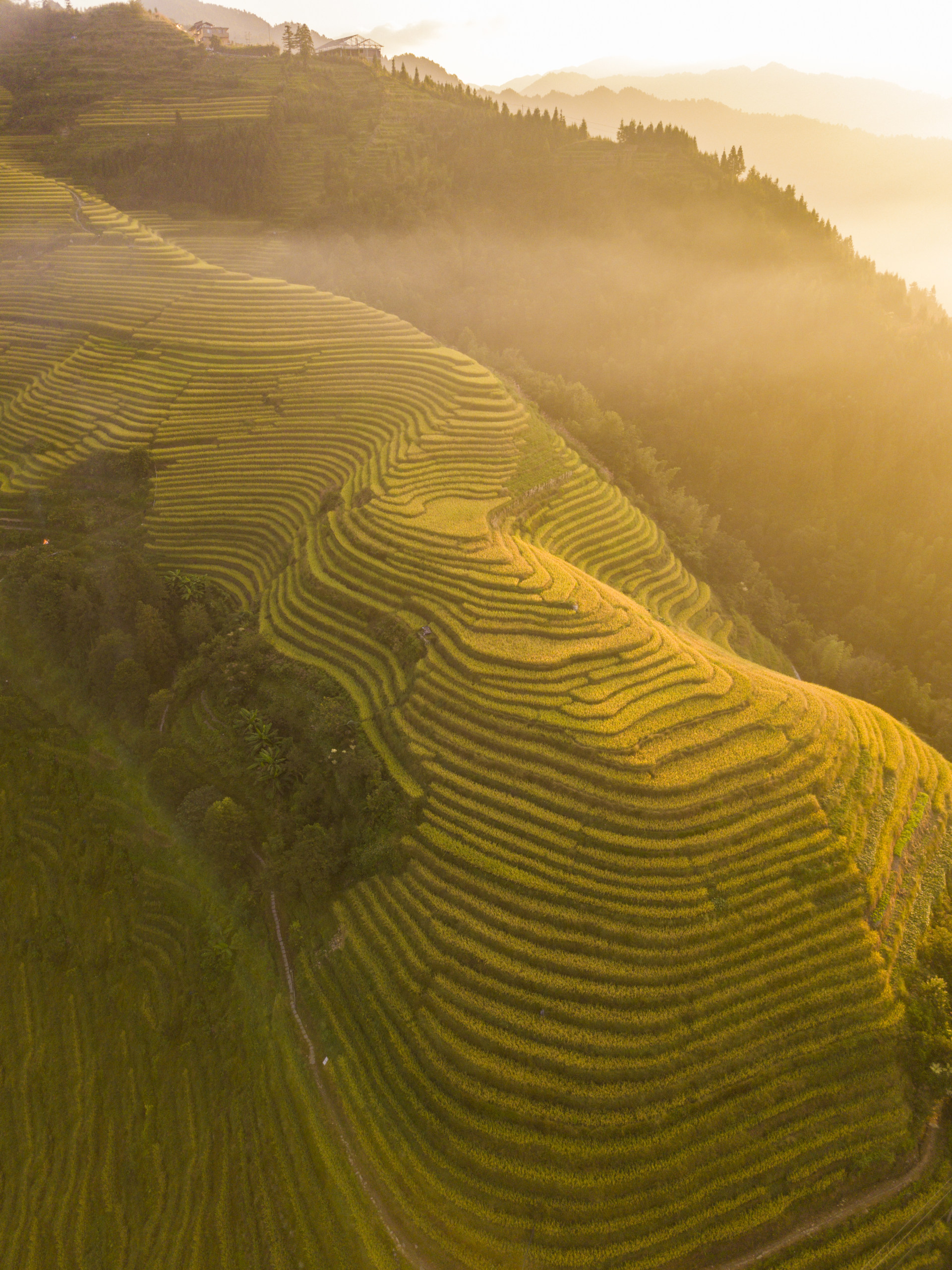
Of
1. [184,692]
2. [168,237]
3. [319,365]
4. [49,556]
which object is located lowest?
[184,692]

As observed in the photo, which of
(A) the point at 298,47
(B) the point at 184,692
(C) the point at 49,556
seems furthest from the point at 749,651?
(A) the point at 298,47

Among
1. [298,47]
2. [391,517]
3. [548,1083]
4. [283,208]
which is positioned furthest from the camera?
[298,47]

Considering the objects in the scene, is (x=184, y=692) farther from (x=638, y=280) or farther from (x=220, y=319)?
(x=638, y=280)

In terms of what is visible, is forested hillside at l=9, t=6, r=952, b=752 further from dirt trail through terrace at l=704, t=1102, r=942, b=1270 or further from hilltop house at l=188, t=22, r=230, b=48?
dirt trail through terrace at l=704, t=1102, r=942, b=1270

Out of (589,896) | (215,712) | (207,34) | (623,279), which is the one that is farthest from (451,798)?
(207,34)

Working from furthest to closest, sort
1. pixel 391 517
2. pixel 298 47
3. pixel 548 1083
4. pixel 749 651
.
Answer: pixel 298 47
pixel 749 651
pixel 391 517
pixel 548 1083

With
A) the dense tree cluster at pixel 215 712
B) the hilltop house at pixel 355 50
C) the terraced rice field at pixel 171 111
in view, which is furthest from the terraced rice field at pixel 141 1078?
the hilltop house at pixel 355 50
